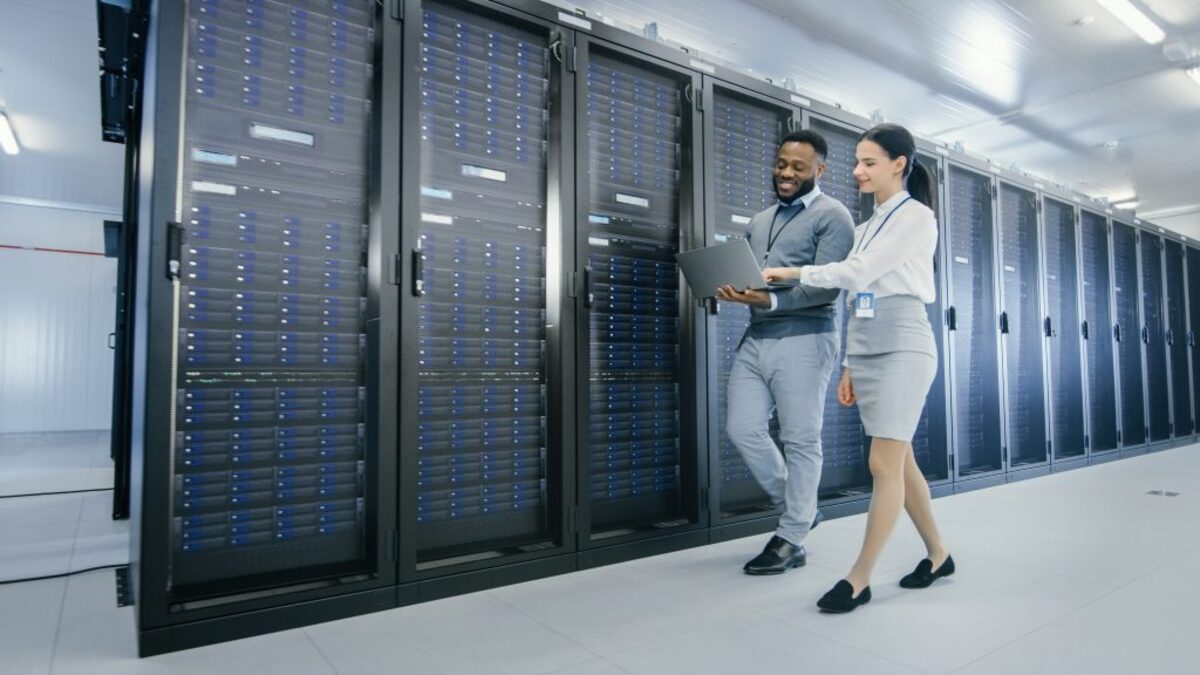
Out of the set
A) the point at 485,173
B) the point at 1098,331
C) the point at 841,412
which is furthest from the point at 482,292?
the point at 1098,331

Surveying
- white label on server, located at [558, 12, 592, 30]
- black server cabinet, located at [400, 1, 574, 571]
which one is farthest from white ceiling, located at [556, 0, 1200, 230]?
black server cabinet, located at [400, 1, 574, 571]

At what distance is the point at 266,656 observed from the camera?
160 cm

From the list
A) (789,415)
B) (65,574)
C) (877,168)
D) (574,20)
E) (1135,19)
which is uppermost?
(1135,19)

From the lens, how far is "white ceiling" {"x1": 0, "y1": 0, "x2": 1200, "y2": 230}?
14.4 feet

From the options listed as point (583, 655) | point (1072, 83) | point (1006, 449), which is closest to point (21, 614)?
point (583, 655)

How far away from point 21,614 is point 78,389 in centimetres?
978

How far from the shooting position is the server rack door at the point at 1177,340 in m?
6.57

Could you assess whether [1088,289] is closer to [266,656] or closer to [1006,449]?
[1006,449]

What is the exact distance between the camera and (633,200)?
268 cm

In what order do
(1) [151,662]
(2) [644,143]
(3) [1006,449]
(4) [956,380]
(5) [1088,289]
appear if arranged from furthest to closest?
(5) [1088,289] → (3) [1006,449] → (4) [956,380] → (2) [644,143] → (1) [151,662]

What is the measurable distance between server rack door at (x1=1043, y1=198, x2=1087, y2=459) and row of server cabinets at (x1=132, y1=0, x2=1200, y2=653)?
267 cm

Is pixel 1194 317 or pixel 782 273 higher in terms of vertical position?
pixel 1194 317

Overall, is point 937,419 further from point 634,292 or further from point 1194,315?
point 1194,315

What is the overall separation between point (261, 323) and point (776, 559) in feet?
6.00
